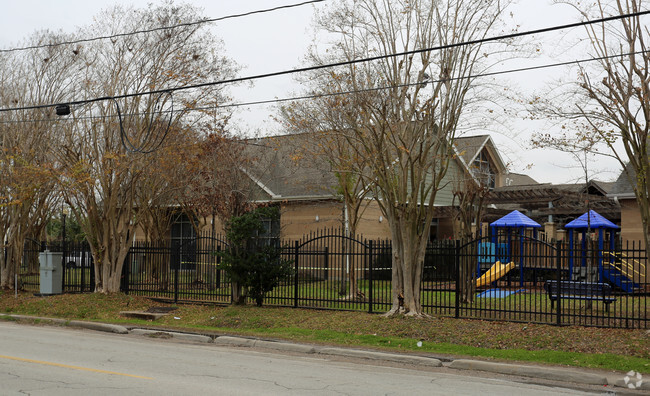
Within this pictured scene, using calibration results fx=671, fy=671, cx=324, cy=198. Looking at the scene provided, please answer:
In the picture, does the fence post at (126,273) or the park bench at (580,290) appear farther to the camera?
the fence post at (126,273)

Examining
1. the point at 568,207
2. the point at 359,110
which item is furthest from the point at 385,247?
the point at 568,207

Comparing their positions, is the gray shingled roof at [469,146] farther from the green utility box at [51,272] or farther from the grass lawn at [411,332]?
the green utility box at [51,272]

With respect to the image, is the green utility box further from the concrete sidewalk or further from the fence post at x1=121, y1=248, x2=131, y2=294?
the concrete sidewalk

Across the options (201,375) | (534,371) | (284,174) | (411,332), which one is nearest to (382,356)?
(411,332)

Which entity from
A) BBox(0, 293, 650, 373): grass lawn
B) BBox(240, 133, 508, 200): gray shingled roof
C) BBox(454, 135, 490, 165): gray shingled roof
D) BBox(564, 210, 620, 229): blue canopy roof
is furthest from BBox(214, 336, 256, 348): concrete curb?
BBox(564, 210, 620, 229): blue canopy roof

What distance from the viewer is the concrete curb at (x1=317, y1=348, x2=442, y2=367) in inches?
487

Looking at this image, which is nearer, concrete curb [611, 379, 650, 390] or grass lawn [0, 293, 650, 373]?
concrete curb [611, 379, 650, 390]

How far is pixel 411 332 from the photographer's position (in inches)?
584

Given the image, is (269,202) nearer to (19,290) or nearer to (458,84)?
(19,290)

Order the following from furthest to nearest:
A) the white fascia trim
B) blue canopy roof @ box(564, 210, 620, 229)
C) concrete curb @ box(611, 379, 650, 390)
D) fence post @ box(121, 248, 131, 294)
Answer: the white fascia trim, blue canopy roof @ box(564, 210, 620, 229), fence post @ box(121, 248, 131, 294), concrete curb @ box(611, 379, 650, 390)

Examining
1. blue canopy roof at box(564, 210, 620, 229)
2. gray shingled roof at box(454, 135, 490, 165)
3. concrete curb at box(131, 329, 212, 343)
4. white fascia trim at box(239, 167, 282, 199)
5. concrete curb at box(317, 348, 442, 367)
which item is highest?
gray shingled roof at box(454, 135, 490, 165)

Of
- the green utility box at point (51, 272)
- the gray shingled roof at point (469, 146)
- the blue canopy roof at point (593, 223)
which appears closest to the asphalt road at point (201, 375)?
the green utility box at point (51, 272)

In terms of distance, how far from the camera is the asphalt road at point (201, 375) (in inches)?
356

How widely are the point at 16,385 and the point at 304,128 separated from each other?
14133 mm
